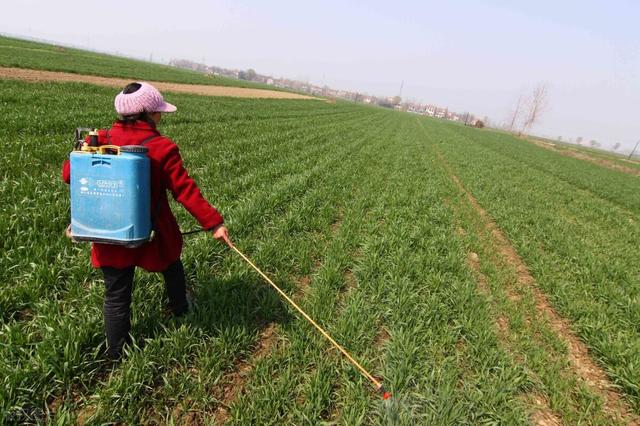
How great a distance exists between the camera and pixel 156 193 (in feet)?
8.98

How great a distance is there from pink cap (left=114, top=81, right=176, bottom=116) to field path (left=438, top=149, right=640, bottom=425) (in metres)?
5.21

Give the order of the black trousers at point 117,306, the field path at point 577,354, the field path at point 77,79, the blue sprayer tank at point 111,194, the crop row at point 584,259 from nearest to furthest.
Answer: the blue sprayer tank at point 111,194
the black trousers at point 117,306
the field path at point 577,354
the crop row at point 584,259
the field path at point 77,79

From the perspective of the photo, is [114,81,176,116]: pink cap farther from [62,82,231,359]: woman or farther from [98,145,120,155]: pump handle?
[98,145,120,155]: pump handle

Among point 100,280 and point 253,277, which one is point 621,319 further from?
point 100,280

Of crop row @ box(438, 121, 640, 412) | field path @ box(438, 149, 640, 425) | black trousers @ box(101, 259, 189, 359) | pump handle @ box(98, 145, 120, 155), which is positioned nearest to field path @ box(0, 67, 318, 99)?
black trousers @ box(101, 259, 189, 359)

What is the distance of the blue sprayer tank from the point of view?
232 centimetres

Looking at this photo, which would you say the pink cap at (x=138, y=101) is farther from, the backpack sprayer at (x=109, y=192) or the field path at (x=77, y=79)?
A: the field path at (x=77, y=79)

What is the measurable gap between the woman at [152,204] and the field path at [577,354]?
4.40 m

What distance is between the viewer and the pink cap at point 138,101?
2.57 m

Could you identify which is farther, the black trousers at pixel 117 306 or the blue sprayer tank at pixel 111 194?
the black trousers at pixel 117 306

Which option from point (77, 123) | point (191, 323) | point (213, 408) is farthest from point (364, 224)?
point (77, 123)

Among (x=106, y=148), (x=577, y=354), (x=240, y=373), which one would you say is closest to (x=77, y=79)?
(x=106, y=148)

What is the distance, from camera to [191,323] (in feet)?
11.4

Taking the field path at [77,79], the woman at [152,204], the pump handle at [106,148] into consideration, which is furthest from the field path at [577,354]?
the field path at [77,79]
